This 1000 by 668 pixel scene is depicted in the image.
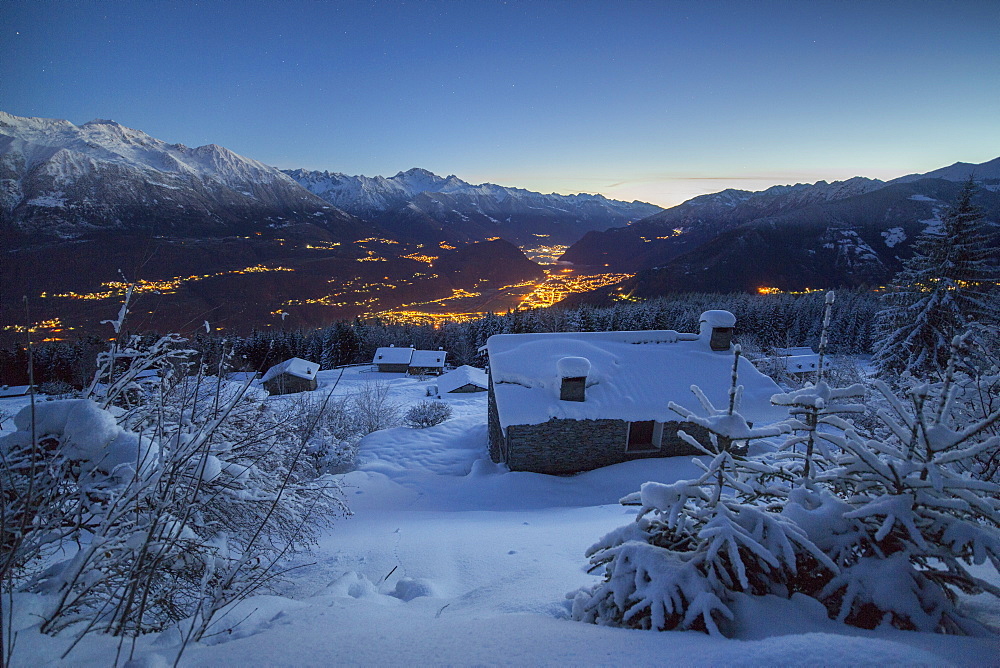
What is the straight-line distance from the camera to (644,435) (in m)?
12.4

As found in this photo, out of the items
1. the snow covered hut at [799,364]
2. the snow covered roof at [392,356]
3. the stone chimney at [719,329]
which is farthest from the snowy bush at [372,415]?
the snow covered hut at [799,364]

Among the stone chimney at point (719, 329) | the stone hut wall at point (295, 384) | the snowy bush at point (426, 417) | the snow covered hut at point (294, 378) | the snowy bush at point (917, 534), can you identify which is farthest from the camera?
the stone hut wall at point (295, 384)

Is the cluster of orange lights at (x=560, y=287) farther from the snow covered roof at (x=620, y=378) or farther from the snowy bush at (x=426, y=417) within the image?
the snow covered roof at (x=620, y=378)

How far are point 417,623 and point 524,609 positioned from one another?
0.85m

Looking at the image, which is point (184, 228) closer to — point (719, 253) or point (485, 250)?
point (485, 250)

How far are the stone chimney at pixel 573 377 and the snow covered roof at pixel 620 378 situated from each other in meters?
0.15

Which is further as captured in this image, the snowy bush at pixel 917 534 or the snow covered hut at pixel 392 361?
the snow covered hut at pixel 392 361

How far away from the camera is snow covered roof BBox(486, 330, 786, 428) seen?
1138 cm

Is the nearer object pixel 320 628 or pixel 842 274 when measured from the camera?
pixel 320 628

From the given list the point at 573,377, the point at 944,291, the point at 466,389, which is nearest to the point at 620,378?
the point at 573,377

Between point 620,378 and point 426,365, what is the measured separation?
39.0 m

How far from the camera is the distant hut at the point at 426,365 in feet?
162

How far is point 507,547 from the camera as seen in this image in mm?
5805

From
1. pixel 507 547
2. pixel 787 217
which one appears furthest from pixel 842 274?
pixel 507 547
